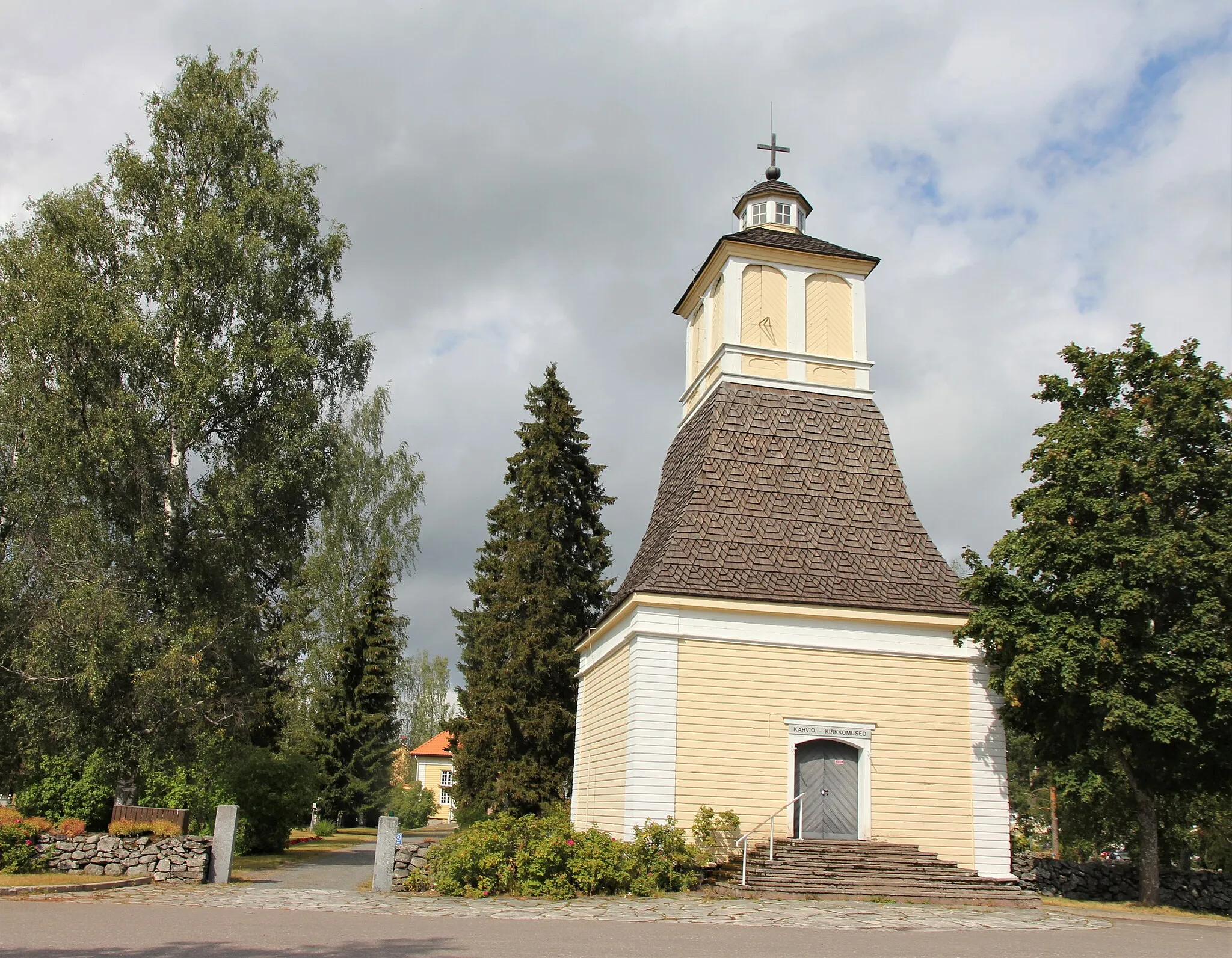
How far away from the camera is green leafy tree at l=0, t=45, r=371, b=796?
18.9 meters

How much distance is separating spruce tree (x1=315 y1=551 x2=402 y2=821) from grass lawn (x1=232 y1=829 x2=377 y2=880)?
69.1 inches

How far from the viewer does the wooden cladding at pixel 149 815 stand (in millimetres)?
16547

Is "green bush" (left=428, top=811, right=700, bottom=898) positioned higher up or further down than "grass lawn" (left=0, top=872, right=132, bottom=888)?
higher up

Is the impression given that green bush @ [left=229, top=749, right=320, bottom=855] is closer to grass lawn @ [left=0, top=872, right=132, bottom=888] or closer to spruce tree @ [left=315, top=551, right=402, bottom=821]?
grass lawn @ [left=0, top=872, right=132, bottom=888]

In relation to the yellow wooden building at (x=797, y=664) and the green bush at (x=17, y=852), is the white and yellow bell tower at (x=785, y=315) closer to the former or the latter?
the yellow wooden building at (x=797, y=664)

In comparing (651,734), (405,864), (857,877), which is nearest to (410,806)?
(405,864)

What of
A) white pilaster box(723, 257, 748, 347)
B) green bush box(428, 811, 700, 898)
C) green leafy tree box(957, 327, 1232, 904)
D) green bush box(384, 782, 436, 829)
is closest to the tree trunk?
green leafy tree box(957, 327, 1232, 904)

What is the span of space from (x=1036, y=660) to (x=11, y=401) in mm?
19995

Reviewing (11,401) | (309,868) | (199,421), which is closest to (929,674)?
→ (309,868)

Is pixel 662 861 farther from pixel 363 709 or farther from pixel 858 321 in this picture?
pixel 363 709

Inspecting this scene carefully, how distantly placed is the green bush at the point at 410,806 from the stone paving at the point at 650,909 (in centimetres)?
2443

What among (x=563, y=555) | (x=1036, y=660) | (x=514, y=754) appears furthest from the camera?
(x=563, y=555)

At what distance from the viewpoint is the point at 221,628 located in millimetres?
20031

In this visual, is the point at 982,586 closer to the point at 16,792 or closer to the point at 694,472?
the point at 694,472
